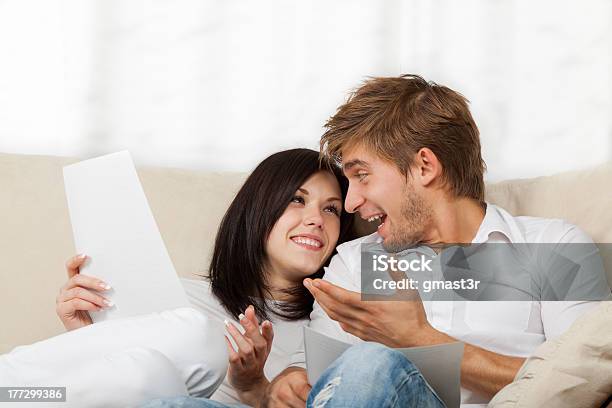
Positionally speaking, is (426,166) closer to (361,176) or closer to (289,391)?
(361,176)

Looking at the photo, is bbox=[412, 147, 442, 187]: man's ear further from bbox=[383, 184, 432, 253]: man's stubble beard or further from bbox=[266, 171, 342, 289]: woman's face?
bbox=[266, 171, 342, 289]: woman's face

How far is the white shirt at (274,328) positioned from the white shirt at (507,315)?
9 cm

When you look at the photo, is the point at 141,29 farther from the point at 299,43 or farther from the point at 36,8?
the point at 299,43

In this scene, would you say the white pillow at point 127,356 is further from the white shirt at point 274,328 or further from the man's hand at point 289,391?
the white shirt at point 274,328

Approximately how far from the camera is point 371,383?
0.94 meters

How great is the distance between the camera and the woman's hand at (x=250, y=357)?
1.44 m

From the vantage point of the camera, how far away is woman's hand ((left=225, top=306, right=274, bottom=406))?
1435 mm

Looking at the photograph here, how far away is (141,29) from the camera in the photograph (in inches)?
87.9

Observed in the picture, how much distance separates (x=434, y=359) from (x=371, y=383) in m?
0.13

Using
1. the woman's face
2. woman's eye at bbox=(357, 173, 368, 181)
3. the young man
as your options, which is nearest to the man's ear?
the young man

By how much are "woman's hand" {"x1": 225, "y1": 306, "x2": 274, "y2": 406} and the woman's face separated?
0.32 metres

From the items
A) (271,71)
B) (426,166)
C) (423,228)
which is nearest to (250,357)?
(423,228)

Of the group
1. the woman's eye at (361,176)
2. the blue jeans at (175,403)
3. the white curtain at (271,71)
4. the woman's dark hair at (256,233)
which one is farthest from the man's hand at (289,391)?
the white curtain at (271,71)

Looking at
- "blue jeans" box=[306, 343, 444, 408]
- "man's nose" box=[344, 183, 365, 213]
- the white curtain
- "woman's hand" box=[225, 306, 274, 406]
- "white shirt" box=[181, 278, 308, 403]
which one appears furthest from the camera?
the white curtain
